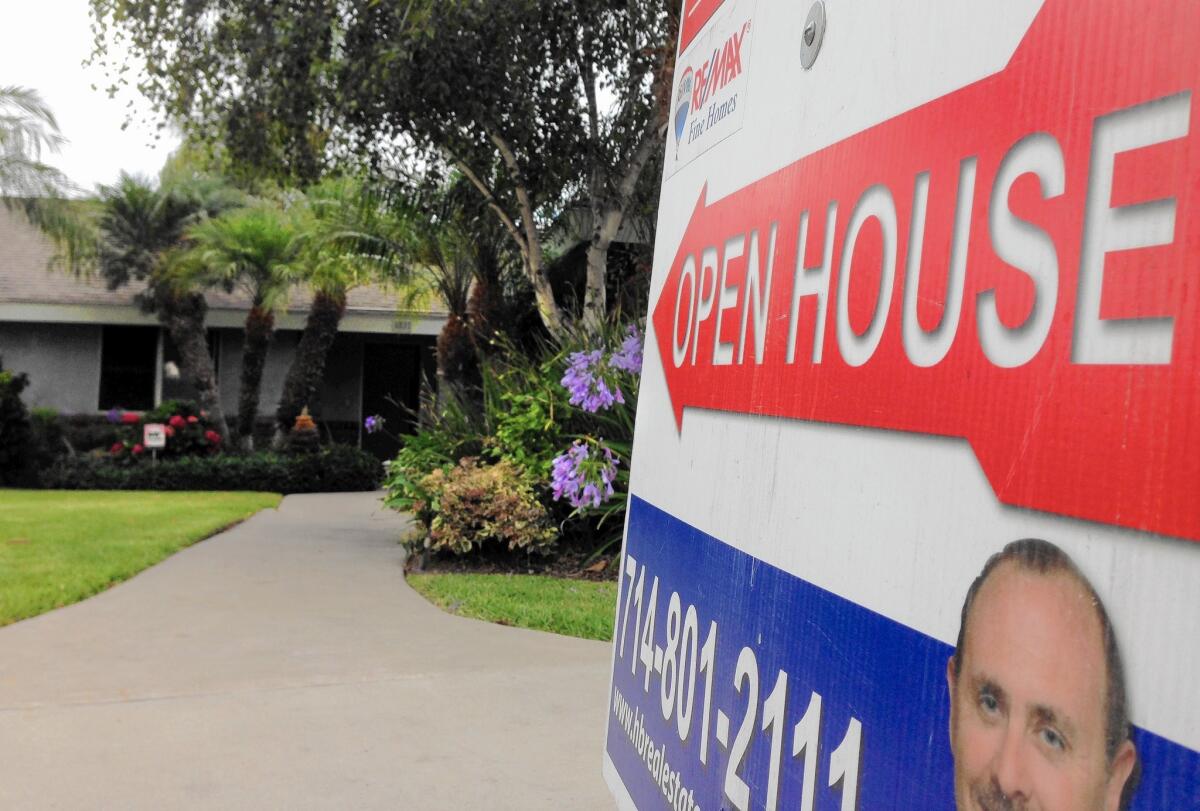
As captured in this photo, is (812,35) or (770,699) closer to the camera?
(770,699)

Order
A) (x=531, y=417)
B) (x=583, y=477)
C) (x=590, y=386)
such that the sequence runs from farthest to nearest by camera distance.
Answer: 1. (x=531, y=417)
2. (x=590, y=386)
3. (x=583, y=477)

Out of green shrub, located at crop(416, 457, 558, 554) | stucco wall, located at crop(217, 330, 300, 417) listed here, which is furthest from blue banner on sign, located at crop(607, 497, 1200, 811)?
stucco wall, located at crop(217, 330, 300, 417)

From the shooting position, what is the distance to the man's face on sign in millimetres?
994

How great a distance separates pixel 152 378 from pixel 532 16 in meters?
16.4

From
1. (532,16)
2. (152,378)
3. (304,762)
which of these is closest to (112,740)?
(304,762)

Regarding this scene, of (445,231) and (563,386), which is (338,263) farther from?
(563,386)

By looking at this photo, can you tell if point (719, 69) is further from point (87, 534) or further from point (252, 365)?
point (252, 365)

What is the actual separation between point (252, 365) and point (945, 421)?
2300 cm

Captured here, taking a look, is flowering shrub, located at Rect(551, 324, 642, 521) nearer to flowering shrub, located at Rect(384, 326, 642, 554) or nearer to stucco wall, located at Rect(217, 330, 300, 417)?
flowering shrub, located at Rect(384, 326, 642, 554)

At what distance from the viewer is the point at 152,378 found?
2466cm

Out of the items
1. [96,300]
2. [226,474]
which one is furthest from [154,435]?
[96,300]

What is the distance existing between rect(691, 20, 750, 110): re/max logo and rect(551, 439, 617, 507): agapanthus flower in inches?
269

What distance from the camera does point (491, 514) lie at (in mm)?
9922

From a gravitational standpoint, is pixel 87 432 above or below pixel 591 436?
below
